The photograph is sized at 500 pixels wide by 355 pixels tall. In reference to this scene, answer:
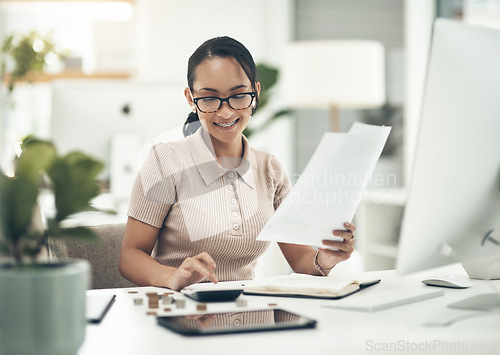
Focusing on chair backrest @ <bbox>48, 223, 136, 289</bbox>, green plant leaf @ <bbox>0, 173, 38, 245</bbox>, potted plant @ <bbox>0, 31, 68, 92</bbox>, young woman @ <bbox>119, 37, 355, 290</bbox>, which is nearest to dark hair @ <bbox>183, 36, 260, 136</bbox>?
young woman @ <bbox>119, 37, 355, 290</bbox>

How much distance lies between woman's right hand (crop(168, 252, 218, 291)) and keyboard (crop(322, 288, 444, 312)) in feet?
0.72

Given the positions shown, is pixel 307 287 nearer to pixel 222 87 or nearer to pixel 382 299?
pixel 382 299

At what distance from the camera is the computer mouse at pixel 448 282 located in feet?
3.67

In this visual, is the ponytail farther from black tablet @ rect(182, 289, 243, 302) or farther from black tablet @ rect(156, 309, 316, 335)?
black tablet @ rect(156, 309, 316, 335)

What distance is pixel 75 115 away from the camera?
2.16 metres

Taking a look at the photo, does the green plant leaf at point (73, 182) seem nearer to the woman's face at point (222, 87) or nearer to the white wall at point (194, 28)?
the woman's face at point (222, 87)

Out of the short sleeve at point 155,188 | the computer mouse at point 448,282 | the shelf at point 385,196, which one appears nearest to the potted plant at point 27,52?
the short sleeve at point 155,188

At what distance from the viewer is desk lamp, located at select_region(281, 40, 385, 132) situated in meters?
3.18

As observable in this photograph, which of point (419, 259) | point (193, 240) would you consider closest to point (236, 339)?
point (419, 259)

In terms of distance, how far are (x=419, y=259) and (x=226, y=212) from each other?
1.94 ft

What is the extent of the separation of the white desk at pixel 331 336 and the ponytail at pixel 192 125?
0.63m

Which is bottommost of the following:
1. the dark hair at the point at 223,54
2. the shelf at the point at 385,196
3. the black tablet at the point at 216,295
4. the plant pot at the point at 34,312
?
the shelf at the point at 385,196

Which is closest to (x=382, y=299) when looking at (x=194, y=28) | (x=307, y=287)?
(x=307, y=287)

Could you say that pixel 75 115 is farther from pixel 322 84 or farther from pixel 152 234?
pixel 322 84
